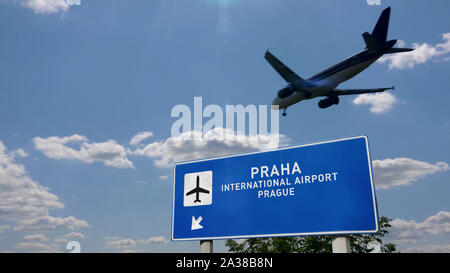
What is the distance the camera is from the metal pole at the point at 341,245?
8.29 metres

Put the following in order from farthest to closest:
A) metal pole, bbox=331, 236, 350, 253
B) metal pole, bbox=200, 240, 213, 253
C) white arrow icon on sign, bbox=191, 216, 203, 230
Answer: white arrow icon on sign, bbox=191, 216, 203, 230 → metal pole, bbox=200, 240, 213, 253 → metal pole, bbox=331, 236, 350, 253

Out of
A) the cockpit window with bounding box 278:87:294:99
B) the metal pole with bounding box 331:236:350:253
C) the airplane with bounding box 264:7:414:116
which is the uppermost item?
the airplane with bounding box 264:7:414:116

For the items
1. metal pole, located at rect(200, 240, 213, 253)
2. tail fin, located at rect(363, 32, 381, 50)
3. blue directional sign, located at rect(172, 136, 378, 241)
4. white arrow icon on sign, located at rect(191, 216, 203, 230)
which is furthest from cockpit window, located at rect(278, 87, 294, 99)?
metal pole, located at rect(200, 240, 213, 253)

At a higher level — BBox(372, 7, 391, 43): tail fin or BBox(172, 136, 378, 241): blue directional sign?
BBox(372, 7, 391, 43): tail fin

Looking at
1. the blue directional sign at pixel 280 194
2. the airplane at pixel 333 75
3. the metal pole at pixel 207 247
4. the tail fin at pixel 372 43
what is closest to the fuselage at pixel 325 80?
the airplane at pixel 333 75

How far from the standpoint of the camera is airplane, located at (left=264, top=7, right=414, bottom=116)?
48.0 metres

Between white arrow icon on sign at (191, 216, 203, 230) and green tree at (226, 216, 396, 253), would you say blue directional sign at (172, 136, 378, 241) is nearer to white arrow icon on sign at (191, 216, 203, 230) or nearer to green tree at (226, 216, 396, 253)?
white arrow icon on sign at (191, 216, 203, 230)

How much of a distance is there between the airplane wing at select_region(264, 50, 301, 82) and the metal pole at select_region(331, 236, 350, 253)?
45.0 m

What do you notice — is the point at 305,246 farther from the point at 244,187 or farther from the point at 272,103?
the point at 244,187

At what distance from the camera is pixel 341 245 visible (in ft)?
27.5
